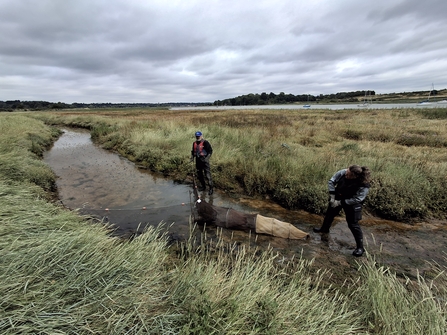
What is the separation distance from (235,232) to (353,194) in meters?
2.71

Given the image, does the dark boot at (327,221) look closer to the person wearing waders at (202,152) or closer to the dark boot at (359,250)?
the dark boot at (359,250)

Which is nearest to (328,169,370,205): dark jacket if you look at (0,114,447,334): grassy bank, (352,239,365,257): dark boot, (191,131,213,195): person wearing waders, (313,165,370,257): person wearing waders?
(313,165,370,257): person wearing waders

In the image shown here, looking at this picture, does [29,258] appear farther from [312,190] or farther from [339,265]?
[312,190]

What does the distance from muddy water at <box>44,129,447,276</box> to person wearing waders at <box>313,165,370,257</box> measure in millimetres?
488

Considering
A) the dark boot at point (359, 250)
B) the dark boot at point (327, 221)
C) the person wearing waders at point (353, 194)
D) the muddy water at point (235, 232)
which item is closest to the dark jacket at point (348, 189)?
the person wearing waders at point (353, 194)

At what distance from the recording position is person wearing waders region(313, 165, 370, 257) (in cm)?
449

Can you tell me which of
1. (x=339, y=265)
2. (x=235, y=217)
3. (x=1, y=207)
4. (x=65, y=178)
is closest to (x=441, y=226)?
(x=339, y=265)

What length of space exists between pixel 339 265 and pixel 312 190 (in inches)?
115

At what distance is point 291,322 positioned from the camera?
2.29 meters

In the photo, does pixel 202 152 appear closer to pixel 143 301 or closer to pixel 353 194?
pixel 353 194

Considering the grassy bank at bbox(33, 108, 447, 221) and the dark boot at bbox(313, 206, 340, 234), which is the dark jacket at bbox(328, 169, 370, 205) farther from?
the grassy bank at bbox(33, 108, 447, 221)

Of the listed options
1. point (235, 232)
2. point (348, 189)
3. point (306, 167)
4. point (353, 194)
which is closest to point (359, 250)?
point (353, 194)

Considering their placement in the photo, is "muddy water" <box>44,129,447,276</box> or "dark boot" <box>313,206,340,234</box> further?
"dark boot" <box>313,206,340,234</box>

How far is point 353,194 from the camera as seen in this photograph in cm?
474
